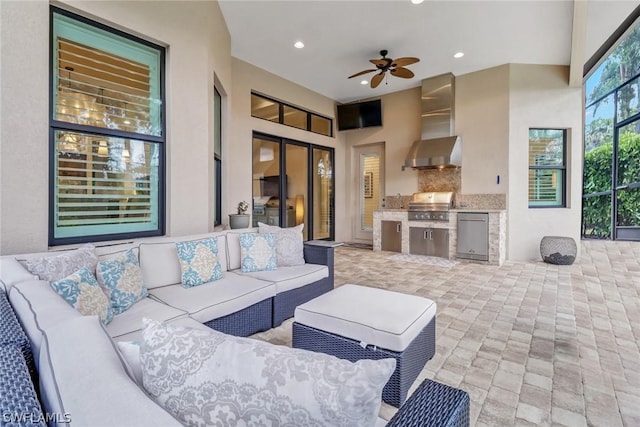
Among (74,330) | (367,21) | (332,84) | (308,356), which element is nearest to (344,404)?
(308,356)

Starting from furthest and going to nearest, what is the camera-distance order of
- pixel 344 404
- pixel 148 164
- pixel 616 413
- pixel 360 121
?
1. pixel 360 121
2. pixel 148 164
3. pixel 616 413
4. pixel 344 404

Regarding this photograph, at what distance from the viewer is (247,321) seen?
236 cm

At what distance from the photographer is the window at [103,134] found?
2479mm

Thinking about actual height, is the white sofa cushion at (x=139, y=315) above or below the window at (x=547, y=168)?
below

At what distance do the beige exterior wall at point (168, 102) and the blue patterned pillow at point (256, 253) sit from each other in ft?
2.27

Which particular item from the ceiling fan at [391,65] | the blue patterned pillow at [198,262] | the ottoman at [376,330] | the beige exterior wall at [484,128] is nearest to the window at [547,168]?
the beige exterior wall at [484,128]

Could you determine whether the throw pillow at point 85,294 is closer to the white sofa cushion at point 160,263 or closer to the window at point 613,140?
the white sofa cushion at point 160,263

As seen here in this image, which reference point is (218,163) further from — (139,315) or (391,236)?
(391,236)

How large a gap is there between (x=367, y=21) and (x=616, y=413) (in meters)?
4.60

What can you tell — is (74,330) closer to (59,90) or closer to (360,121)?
(59,90)

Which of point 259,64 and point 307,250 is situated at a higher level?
point 259,64

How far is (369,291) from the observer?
7.47 feet

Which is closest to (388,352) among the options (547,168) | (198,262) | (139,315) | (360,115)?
(139,315)

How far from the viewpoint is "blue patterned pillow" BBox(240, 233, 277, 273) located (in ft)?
9.48
